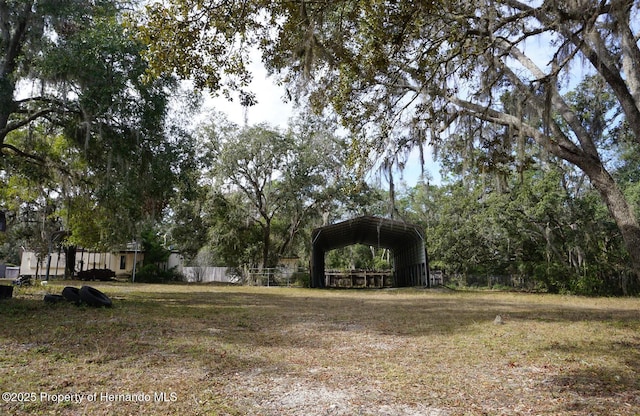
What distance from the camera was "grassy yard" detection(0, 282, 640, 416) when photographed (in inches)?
137

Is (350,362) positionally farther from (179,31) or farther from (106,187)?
(106,187)

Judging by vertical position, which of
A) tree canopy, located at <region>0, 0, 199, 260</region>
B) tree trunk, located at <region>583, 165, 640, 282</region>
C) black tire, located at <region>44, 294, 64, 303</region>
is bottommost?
black tire, located at <region>44, 294, 64, 303</region>

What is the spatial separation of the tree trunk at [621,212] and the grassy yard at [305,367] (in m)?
1.46

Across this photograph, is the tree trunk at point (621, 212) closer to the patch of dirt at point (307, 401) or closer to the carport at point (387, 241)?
the patch of dirt at point (307, 401)

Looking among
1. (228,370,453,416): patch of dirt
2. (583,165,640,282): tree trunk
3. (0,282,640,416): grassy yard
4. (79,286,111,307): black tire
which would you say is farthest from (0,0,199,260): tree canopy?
(583,165,640,282): tree trunk

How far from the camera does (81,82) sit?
949cm

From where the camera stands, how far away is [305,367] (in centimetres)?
482

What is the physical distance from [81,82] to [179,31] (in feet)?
19.5

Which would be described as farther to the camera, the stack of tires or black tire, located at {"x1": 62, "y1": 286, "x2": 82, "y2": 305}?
black tire, located at {"x1": 62, "y1": 286, "x2": 82, "y2": 305}

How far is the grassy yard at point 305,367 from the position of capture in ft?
11.4

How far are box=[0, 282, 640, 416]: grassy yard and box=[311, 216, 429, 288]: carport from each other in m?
12.3

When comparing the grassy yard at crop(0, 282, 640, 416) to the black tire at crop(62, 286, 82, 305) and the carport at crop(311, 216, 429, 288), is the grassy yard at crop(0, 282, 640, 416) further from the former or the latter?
the carport at crop(311, 216, 429, 288)

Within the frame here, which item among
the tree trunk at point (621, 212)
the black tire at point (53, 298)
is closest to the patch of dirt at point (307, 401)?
the tree trunk at point (621, 212)

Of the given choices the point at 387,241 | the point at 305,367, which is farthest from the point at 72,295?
the point at 387,241
